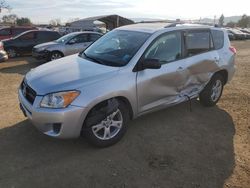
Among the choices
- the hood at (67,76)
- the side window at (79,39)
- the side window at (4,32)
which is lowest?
the side window at (4,32)

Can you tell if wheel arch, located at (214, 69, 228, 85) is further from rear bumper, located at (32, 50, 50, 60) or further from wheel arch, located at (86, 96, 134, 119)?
rear bumper, located at (32, 50, 50, 60)

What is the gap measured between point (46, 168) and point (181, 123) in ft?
8.62

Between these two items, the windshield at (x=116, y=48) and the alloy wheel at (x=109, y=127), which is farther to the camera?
the windshield at (x=116, y=48)

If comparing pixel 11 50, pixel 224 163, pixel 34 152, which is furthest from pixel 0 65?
pixel 224 163

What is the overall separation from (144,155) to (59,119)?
1.31 meters

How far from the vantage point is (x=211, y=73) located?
5.93 metres

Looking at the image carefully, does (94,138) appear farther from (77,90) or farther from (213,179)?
(213,179)

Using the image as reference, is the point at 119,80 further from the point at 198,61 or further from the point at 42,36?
the point at 42,36

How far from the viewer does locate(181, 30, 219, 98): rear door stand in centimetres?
536

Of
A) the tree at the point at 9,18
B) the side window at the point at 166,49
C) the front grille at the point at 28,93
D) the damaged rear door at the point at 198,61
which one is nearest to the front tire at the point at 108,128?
the front grille at the point at 28,93

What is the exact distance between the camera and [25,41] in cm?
1496

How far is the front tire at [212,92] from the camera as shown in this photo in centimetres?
605

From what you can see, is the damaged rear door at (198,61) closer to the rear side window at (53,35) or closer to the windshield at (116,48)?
the windshield at (116,48)

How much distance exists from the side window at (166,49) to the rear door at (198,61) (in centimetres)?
22
